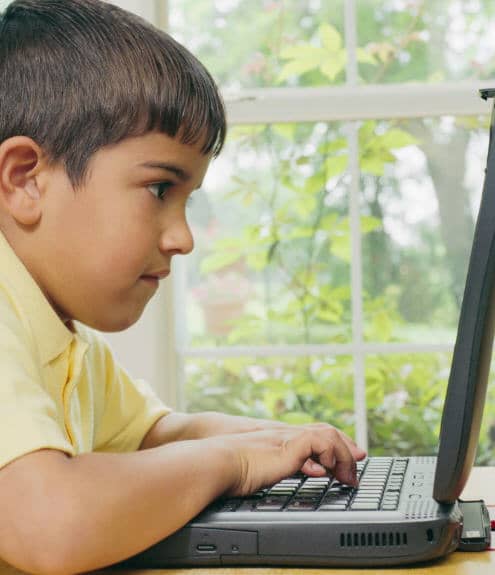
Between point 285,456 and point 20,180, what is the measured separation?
1.27ft

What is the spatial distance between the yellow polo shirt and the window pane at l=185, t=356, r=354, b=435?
88 cm

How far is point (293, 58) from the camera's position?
89.4 inches

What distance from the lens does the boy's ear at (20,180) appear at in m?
1.06

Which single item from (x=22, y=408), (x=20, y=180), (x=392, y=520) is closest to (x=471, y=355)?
(x=392, y=520)

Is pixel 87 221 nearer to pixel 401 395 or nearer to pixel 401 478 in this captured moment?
pixel 401 478

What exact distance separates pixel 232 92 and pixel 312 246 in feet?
1.23

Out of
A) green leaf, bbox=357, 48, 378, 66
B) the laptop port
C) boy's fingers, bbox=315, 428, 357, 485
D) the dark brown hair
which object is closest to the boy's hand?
boy's fingers, bbox=315, 428, 357, 485

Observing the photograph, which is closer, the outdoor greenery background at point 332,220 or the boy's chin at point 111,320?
the boy's chin at point 111,320

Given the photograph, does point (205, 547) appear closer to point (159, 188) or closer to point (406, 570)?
point (406, 570)

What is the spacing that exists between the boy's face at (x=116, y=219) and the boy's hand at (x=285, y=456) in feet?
0.69

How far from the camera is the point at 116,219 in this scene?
1.05 m

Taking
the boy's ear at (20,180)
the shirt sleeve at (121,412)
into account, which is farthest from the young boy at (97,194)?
the shirt sleeve at (121,412)

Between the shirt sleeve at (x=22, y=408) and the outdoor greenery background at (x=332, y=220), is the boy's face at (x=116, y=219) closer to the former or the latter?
the shirt sleeve at (x=22, y=408)

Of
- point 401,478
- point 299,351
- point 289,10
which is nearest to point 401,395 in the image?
point 299,351
